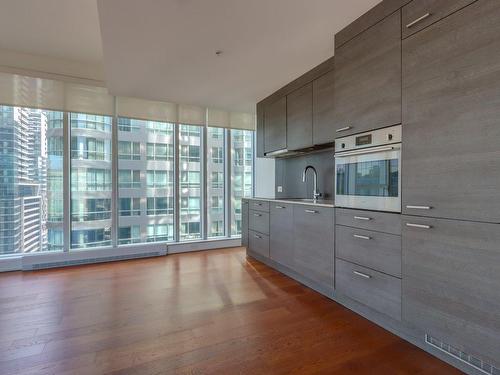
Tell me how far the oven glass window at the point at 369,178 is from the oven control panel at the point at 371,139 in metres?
0.14

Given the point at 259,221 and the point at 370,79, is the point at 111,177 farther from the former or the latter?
the point at 370,79

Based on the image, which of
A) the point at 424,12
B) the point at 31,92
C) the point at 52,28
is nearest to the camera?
the point at 424,12

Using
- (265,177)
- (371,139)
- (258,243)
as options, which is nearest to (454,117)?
(371,139)

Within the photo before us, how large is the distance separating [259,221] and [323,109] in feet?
5.60

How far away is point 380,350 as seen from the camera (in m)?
1.76

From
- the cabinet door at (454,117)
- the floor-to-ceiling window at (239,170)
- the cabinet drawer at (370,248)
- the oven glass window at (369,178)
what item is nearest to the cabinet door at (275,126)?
the floor-to-ceiling window at (239,170)

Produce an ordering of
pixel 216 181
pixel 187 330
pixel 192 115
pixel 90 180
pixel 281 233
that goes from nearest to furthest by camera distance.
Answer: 1. pixel 187 330
2. pixel 281 233
3. pixel 90 180
4. pixel 192 115
5. pixel 216 181

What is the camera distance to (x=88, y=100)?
12.4 ft

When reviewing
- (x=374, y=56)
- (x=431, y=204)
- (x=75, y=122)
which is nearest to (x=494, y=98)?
(x=431, y=204)

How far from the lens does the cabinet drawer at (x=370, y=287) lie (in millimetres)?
1873

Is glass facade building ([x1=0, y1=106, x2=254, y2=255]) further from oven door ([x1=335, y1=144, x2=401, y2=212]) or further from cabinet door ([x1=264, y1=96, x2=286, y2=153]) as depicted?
oven door ([x1=335, y1=144, x2=401, y2=212])

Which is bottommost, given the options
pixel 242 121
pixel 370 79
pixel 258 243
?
pixel 258 243

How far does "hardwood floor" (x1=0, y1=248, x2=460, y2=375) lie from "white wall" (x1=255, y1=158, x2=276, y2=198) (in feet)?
6.12

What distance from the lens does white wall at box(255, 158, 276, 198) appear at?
4656 mm
